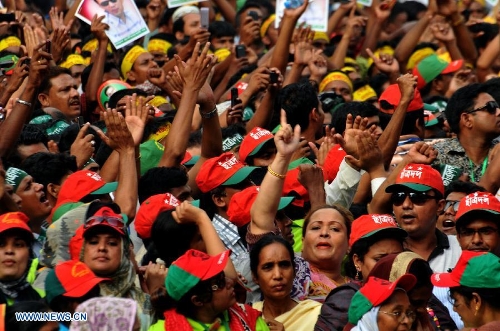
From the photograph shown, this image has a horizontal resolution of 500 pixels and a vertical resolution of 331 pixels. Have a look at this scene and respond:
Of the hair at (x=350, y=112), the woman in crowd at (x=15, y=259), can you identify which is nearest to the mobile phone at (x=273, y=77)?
the hair at (x=350, y=112)

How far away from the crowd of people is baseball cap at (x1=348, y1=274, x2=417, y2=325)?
0.03 ft

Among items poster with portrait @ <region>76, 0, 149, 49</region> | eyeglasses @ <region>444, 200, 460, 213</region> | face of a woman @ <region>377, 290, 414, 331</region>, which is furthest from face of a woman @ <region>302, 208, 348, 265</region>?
poster with portrait @ <region>76, 0, 149, 49</region>

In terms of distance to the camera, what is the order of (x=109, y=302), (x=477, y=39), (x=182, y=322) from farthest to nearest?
(x=477, y=39) < (x=182, y=322) < (x=109, y=302)

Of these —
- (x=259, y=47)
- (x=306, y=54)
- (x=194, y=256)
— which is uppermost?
(x=194, y=256)

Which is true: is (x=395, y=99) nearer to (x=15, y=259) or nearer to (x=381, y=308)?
(x=381, y=308)

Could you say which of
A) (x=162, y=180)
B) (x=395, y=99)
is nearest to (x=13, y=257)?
(x=162, y=180)

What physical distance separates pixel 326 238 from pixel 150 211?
3.18 feet

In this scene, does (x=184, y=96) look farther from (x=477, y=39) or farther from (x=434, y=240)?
(x=477, y=39)

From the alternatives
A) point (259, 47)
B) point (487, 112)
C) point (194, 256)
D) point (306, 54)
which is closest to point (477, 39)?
point (259, 47)

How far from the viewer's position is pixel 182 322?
640 centimetres

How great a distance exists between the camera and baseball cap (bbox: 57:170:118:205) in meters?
7.92

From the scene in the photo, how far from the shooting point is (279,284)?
6.99 metres

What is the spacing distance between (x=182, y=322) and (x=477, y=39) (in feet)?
25.8

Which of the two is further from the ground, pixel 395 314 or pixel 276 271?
pixel 395 314
